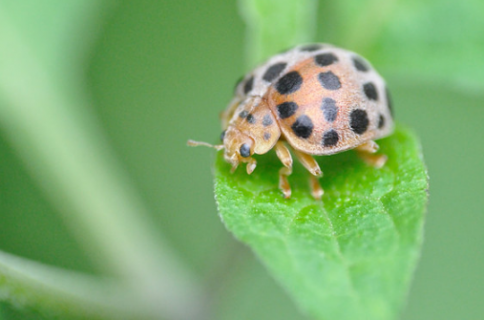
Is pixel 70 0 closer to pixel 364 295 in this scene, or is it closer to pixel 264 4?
pixel 264 4

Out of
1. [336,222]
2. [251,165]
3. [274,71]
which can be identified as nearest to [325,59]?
[274,71]

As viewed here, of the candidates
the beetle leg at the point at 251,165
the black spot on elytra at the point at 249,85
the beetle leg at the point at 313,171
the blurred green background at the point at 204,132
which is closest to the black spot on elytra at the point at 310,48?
the black spot on elytra at the point at 249,85

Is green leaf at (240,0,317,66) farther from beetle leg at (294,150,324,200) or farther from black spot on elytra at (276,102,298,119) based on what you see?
beetle leg at (294,150,324,200)

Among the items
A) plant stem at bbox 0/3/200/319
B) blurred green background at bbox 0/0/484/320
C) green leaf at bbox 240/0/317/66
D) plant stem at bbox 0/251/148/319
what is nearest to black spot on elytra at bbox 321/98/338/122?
green leaf at bbox 240/0/317/66

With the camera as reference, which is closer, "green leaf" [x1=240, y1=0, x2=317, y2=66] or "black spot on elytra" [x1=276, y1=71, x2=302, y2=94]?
"black spot on elytra" [x1=276, y1=71, x2=302, y2=94]

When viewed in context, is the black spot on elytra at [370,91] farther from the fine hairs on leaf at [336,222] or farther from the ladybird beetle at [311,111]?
the fine hairs on leaf at [336,222]

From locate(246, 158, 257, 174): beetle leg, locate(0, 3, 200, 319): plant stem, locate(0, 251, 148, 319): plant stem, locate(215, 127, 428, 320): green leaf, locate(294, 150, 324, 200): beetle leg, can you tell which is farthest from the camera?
locate(0, 3, 200, 319): plant stem
